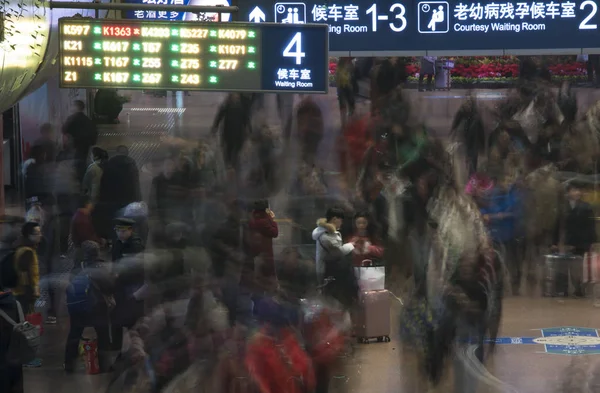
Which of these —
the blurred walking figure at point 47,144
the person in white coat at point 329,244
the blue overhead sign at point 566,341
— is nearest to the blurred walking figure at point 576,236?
the blue overhead sign at point 566,341

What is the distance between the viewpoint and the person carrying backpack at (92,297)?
11.0 m

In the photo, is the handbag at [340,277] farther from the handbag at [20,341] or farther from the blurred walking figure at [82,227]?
the handbag at [20,341]

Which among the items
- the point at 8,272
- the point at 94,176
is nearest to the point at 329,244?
the point at 8,272

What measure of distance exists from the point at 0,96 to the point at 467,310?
15.1 ft

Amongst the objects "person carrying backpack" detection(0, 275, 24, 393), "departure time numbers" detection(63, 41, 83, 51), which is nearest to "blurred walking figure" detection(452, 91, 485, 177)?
"departure time numbers" detection(63, 41, 83, 51)

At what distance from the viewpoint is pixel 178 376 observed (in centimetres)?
878

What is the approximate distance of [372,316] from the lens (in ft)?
40.3

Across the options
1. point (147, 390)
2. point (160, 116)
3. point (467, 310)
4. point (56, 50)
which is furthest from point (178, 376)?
point (160, 116)

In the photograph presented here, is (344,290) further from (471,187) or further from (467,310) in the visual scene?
(471,187)

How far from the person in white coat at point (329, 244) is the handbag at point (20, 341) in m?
3.69

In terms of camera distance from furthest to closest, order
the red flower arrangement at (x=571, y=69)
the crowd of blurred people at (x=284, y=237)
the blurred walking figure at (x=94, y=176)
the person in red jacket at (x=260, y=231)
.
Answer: the red flower arrangement at (x=571, y=69)
the blurred walking figure at (x=94, y=176)
the person in red jacket at (x=260, y=231)
the crowd of blurred people at (x=284, y=237)

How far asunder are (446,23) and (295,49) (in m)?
6.07

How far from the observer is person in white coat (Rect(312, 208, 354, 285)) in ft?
39.0

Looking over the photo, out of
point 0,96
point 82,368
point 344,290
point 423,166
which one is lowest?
point 82,368
